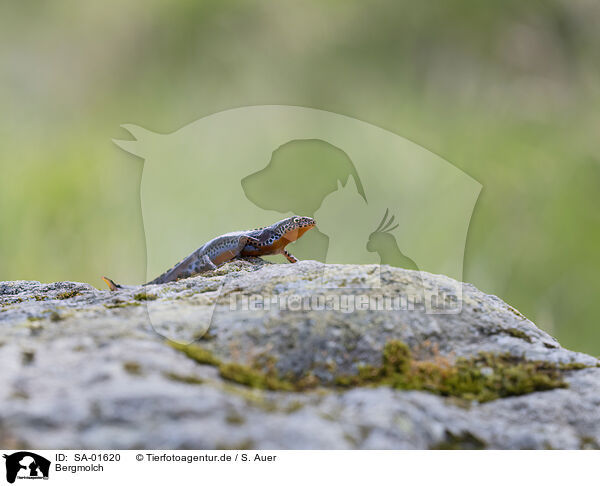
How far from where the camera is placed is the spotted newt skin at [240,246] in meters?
9.52

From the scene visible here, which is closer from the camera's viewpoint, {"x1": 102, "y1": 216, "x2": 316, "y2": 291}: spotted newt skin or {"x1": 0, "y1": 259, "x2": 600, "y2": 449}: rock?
{"x1": 0, "y1": 259, "x2": 600, "y2": 449}: rock

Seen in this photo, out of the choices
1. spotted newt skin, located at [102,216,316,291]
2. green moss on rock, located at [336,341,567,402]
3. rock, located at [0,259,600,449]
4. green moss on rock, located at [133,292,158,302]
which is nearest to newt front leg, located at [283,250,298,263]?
spotted newt skin, located at [102,216,316,291]

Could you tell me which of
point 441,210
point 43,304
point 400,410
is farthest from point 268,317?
point 441,210

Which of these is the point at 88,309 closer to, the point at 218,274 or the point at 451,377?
the point at 218,274

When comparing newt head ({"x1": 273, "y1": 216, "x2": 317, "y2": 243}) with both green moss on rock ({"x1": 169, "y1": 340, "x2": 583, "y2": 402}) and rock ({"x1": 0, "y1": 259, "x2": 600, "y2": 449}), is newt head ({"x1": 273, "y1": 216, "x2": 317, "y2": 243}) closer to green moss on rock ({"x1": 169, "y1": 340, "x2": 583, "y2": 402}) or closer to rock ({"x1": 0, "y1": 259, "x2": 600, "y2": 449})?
rock ({"x1": 0, "y1": 259, "x2": 600, "y2": 449})

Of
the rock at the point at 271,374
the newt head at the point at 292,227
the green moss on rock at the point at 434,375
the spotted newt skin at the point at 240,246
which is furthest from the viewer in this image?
the newt head at the point at 292,227

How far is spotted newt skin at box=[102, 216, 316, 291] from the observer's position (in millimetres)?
9523

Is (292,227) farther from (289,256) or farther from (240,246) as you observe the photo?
(240,246)

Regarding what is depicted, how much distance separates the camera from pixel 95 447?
296 centimetres
